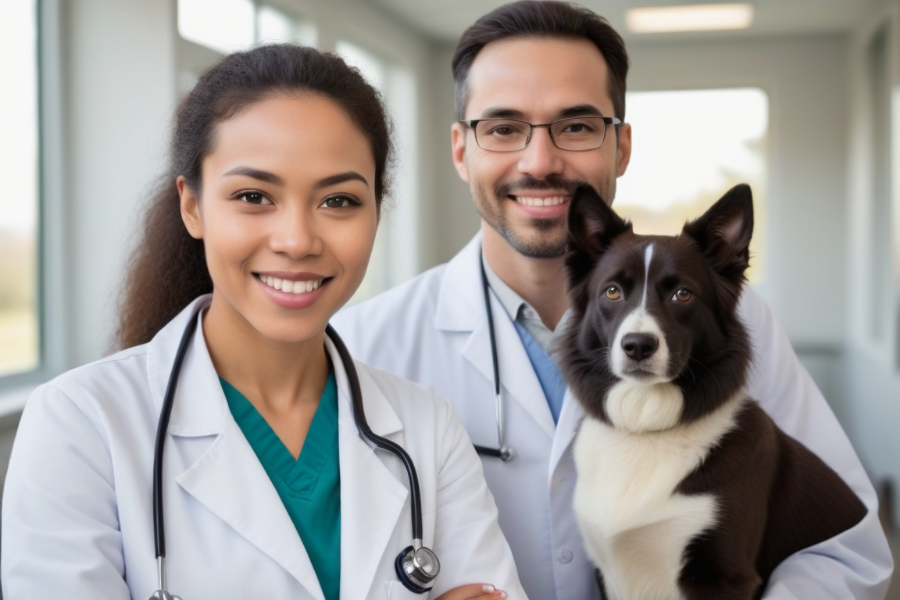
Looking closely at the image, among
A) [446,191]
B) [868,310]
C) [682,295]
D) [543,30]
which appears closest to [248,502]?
[682,295]

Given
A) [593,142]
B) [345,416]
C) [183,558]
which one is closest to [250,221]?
[345,416]

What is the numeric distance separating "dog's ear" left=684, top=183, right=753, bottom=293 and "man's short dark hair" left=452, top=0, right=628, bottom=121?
593 mm

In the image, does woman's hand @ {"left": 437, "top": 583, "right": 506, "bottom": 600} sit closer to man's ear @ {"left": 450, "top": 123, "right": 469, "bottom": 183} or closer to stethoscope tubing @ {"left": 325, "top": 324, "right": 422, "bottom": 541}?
stethoscope tubing @ {"left": 325, "top": 324, "right": 422, "bottom": 541}

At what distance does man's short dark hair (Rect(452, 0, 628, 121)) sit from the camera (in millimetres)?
2160

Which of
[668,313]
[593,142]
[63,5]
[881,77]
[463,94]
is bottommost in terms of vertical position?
[668,313]

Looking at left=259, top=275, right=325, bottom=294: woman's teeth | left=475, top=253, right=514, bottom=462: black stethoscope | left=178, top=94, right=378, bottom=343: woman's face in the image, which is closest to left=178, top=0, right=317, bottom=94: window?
left=475, top=253, right=514, bottom=462: black stethoscope

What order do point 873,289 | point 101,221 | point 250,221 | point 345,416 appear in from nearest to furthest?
1. point 250,221
2. point 345,416
3. point 101,221
4. point 873,289

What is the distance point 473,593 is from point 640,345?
569mm

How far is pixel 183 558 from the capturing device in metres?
1.29

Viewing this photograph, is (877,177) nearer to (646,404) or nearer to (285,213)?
(646,404)

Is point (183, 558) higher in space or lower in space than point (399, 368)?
lower

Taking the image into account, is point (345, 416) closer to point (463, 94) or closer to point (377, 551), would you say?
point (377, 551)

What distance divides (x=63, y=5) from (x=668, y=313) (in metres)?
3.52

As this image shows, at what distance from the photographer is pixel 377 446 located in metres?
1.54
